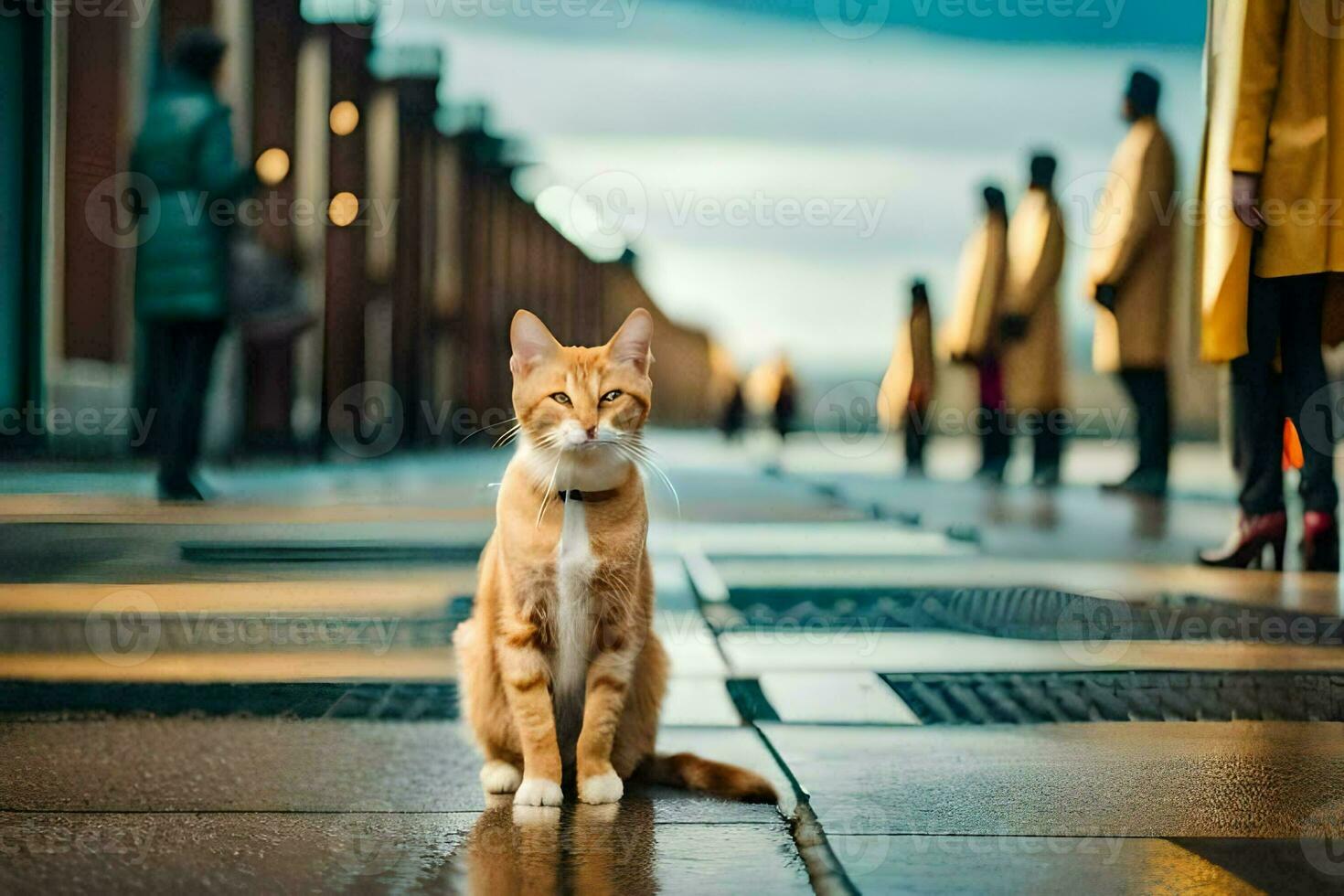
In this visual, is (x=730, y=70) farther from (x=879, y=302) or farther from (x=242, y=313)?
(x=242, y=313)

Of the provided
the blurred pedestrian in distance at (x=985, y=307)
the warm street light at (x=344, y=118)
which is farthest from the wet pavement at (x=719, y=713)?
the warm street light at (x=344, y=118)

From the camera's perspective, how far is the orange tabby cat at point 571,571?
6.75 ft

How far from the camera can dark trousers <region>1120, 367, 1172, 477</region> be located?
601 centimetres

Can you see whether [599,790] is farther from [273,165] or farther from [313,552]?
[273,165]

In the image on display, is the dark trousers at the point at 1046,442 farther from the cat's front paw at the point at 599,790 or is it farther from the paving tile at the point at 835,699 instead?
the cat's front paw at the point at 599,790

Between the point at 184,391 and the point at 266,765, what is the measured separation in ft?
9.96

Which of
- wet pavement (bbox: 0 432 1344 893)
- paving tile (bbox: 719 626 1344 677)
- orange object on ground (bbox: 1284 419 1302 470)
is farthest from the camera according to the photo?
orange object on ground (bbox: 1284 419 1302 470)

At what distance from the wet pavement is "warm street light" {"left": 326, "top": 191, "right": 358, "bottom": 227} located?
11.4ft

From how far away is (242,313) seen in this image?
18.6ft

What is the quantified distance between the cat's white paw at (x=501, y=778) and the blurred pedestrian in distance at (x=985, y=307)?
159 inches

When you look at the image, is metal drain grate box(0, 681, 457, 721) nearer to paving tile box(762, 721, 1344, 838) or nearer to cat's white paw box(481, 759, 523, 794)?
cat's white paw box(481, 759, 523, 794)

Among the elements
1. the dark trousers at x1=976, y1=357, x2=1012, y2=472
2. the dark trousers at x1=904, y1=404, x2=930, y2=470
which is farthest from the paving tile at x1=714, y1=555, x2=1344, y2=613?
the dark trousers at x1=976, y1=357, x2=1012, y2=472

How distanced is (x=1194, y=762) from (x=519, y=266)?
469 cm

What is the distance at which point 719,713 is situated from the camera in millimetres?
2781
